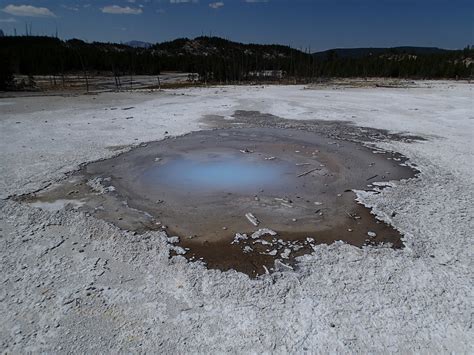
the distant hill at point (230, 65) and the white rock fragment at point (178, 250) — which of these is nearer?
the white rock fragment at point (178, 250)

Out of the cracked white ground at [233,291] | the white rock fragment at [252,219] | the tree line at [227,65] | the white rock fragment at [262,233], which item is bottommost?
the cracked white ground at [233,291]

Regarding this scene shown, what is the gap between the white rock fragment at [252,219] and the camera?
5.13 m

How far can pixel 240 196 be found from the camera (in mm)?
6070

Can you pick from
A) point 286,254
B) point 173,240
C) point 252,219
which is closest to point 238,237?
point 252,219

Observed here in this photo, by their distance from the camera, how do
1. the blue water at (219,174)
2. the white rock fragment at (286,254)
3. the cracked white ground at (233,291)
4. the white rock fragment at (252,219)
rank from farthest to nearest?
the blue water at (219,174) < the white rock fragment at (252,219) < the white rock fragment at (286,254) < the cracked white ground at (233,291)

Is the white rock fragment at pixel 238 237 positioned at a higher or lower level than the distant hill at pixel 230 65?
lower

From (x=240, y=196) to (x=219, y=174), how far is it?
49.5 inches

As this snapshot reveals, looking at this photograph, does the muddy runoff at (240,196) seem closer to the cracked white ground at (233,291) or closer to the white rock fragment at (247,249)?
the white rock fragment at (247,249)

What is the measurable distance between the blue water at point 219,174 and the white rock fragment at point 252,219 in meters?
1.02

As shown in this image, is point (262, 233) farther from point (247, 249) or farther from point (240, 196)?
point (240, 196)

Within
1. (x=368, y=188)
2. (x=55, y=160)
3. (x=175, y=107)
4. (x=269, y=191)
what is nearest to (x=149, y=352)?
(x=269, y=191)

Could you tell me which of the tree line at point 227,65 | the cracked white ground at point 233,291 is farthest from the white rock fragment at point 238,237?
the tree line at point 227,65

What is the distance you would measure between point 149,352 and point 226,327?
2.30ft

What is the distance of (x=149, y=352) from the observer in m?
2.98
